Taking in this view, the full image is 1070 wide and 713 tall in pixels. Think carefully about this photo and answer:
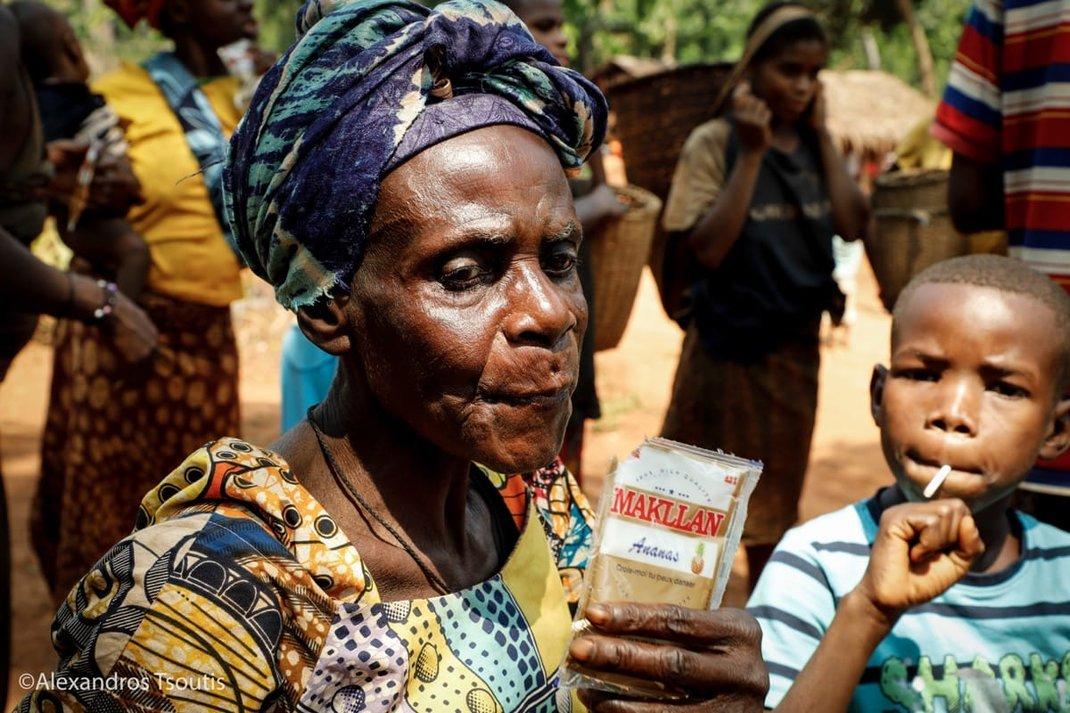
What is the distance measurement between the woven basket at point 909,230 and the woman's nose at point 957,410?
7.45ft

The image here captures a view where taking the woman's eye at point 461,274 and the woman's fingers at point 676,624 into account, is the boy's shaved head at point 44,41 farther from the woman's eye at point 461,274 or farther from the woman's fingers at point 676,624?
the woman's fingers at point 676,624

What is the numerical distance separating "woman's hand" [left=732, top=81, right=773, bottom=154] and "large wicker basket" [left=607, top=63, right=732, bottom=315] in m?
0.83

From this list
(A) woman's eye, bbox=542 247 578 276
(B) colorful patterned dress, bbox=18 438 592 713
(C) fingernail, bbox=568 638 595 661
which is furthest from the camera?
(A) woman's eye, bbox=542 247 578 276

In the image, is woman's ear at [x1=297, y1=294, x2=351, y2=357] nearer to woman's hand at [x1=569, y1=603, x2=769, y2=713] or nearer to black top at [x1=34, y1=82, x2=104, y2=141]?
woman's hand at [x1=569, y1=603, x2=769, y2=713]

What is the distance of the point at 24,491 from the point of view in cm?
679

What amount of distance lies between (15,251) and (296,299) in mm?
1823

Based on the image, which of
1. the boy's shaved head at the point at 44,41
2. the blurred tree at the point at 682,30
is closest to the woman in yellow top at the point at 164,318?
the boy's shaved head at the point at 44,41

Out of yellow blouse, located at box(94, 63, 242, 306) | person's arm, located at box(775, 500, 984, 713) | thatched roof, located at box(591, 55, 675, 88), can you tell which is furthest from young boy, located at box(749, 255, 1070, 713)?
thatched roof, located at box(591, 55, 675, 88)

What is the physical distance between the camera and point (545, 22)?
12.1 ft

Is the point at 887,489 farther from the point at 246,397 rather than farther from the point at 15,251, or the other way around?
the point at 246,397

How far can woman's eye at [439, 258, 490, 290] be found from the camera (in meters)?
1.39

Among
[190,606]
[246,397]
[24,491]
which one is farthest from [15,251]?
[246,397]

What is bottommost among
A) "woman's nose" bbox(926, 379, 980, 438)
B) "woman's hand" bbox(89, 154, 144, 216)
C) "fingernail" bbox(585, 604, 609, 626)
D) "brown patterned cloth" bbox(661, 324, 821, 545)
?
"brown patterned cloth" bbox(661, 324, 821, 545)

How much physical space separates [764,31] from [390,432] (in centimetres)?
324
